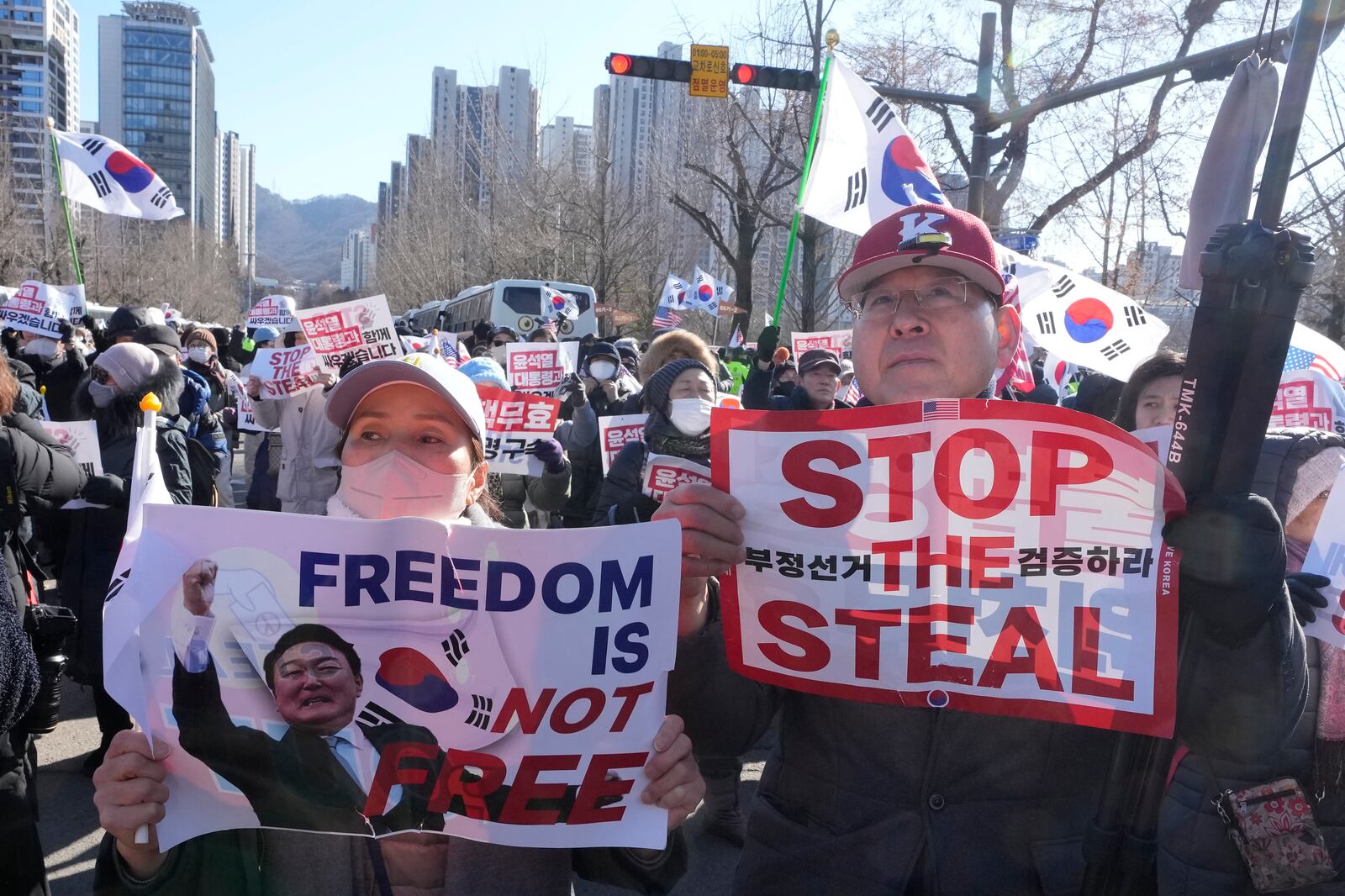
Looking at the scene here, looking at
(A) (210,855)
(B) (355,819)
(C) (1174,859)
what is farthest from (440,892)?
(C) (1174,859)

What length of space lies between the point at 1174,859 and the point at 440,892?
5.81ft

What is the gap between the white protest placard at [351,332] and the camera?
261 inches

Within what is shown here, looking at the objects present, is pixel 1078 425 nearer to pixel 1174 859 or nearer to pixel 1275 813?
pixel 1275 813

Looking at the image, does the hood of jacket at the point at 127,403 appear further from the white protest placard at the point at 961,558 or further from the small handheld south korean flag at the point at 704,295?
the small handheld south korean flag at the point at 704,295

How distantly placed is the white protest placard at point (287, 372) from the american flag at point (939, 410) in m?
5.64

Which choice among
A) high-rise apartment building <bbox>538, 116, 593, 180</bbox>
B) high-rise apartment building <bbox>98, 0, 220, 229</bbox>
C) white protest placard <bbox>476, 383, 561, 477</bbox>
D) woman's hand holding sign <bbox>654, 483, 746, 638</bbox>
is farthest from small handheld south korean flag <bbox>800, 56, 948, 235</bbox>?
high-rise apartment building <bbox>98, 0, 220, 229</bbox>

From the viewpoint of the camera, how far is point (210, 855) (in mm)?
1729

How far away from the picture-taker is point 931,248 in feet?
6.33

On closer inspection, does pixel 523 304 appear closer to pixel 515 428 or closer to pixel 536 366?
pixel 536 366

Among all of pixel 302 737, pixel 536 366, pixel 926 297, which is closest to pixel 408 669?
pixel 302 737

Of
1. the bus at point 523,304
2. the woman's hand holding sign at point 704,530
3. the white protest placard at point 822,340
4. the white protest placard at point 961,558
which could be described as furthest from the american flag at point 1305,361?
the bus at point 523,304

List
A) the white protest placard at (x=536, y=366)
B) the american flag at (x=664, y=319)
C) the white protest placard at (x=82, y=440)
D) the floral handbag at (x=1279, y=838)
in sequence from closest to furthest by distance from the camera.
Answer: the floral handbag at (x=1279, y=838)
the white protest placard at (x=82, y=440)
the white protest placard at (x=536, y=366)
the american flag at (x=664, y=319)

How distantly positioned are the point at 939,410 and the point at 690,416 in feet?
11.1

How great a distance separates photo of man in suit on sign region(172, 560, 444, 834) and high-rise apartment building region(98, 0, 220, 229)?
161 metres
